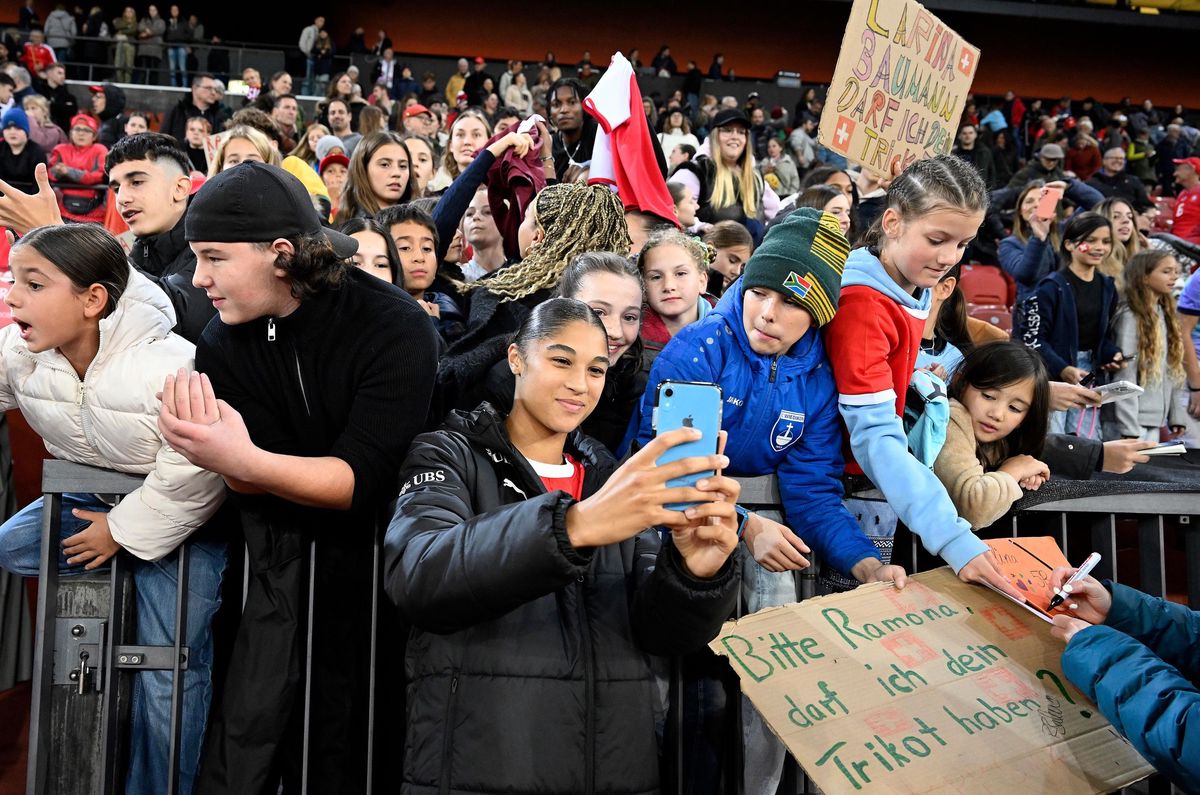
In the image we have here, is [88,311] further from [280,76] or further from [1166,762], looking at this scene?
[280,76]

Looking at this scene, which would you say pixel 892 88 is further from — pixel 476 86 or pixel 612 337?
pixel 476 86

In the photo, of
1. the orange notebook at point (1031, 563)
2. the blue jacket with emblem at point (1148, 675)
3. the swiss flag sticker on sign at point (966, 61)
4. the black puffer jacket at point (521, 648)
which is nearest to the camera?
the black puffer jacket at point (521, 648)

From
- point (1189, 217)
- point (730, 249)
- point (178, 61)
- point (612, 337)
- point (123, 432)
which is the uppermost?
point (178, 61)

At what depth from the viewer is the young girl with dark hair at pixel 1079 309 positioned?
6.30 metres

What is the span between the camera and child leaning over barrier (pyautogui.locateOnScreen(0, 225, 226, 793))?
8.53 ft

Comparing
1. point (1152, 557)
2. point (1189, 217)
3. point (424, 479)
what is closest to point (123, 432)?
point (424, 479)

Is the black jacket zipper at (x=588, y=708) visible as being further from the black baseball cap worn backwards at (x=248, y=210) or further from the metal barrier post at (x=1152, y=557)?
the metal barrier post at (x=1152, y=557)

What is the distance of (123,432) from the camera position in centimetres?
260

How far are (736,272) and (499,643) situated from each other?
3.21 m

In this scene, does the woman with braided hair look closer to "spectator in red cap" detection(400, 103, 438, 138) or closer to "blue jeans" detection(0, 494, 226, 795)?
"blue jeans" detection(0, 494, 226, 795)

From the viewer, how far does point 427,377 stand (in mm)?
2662

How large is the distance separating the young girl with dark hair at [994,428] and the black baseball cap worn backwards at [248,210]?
2.01 m

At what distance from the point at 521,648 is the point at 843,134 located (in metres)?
2.75

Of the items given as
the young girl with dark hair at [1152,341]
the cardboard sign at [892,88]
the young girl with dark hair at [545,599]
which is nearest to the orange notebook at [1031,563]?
the young girl with dark hair at [545,599]
